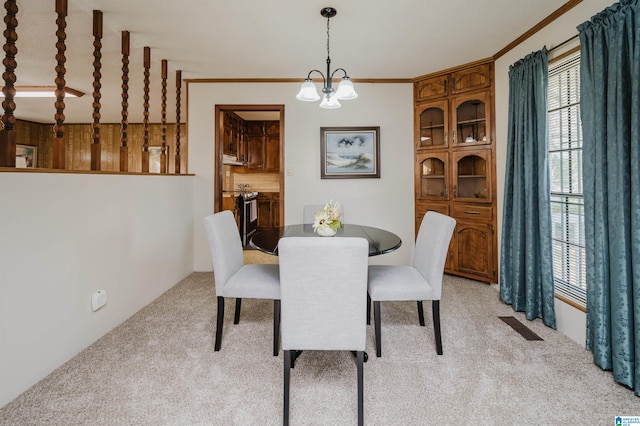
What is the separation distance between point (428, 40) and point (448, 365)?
2.81 meters

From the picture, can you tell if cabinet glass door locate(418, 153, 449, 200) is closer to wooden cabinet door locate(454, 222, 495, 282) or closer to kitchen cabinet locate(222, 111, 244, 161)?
wooden cabinet door locate(454, 222, 495, 282)

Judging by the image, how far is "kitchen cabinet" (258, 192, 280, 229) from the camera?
666 centimetres

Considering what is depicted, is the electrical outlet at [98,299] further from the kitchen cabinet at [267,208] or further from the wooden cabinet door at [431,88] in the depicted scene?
the kitchen cabinet at [267,208]

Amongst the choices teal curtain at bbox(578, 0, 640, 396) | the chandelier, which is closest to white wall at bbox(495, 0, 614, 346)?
teal curtain at bbox(578, 0, 640, 396)

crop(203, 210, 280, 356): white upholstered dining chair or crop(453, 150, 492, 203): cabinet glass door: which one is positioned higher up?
crop(453, 150, 492, 203): cabinet glass door

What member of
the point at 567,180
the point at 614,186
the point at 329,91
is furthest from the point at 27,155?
the point at 614,186

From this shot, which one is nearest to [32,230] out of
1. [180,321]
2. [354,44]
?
[180,321]

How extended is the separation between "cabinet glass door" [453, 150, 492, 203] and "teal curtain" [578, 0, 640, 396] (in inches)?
58.5

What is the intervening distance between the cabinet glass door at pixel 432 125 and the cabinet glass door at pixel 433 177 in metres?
0.16

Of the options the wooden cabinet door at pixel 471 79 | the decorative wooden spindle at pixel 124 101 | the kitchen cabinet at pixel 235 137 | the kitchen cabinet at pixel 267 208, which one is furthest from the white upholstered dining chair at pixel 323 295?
the kitchen cabinet at pixel 267 208

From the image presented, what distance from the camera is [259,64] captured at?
3602 millimetres

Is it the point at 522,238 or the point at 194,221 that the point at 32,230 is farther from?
the point at 522,238

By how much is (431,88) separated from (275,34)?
2029 millimetres

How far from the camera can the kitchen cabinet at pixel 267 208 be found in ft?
21.9
